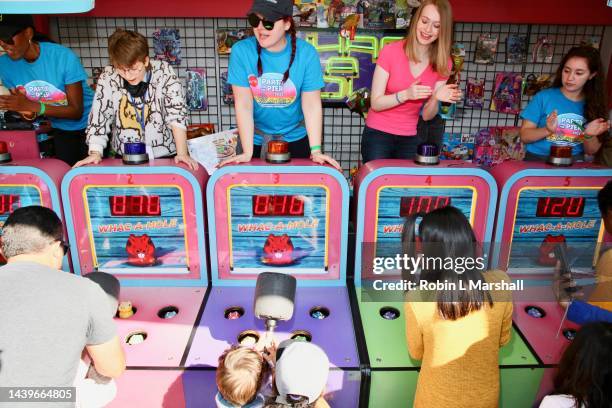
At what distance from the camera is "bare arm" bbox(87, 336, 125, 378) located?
1.31 m

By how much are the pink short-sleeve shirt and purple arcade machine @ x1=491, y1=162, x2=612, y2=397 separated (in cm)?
47

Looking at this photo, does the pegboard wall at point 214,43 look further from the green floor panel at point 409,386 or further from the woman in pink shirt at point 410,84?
the green floor panel at point 409,386

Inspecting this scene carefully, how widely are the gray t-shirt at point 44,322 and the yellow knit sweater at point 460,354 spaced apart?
3.08ft

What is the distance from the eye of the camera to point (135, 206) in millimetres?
1881

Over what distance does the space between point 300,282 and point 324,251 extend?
6.7 inches

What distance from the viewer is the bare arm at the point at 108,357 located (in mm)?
1315

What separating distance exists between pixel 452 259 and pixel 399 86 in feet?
3.44

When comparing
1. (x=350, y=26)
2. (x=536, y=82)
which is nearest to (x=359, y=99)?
(x=350, y=26)

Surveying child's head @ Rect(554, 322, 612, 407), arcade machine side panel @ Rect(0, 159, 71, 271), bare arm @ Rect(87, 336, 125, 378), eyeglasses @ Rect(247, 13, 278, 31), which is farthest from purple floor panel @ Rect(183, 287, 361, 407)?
eyeglasses @ Rect(247, 13, 278, 31)

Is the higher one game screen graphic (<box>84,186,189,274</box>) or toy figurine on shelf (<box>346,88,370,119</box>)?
toy figurine on shelf (<box>346,88,370,119</box>)

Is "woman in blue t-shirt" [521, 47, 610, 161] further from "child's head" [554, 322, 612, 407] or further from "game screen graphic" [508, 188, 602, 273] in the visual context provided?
"child's head" [554, 322, 612, 407]

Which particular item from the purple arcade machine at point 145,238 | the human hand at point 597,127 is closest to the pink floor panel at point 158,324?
the purple arcade machine at point 145,238

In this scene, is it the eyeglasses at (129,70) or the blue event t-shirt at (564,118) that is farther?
the blue event t-shirt at (564,118)

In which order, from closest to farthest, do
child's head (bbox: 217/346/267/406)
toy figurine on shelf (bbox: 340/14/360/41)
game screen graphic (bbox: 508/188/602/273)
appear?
child's head (bbox: 217/346/267/406) → game screen graphic (bbox: 508/188/602/273) → toy figurine on shelf (bbox: 340/14/360/41)
